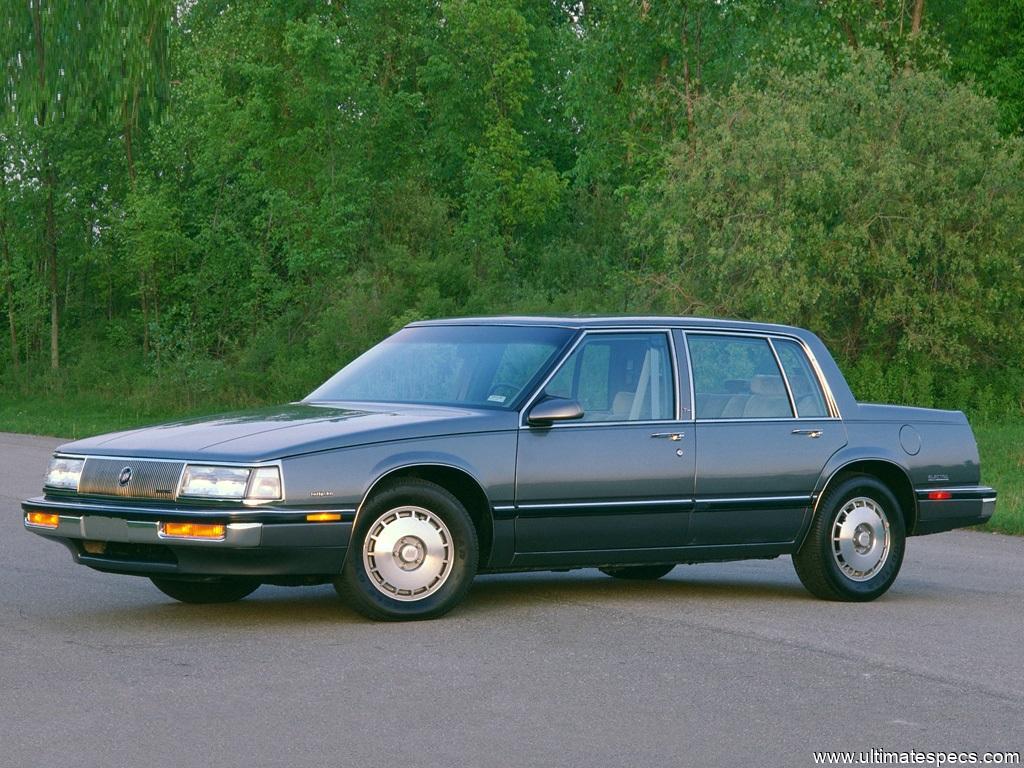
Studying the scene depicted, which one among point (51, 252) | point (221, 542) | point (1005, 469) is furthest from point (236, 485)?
point (51, 252)

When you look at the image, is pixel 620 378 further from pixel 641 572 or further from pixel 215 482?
pixel 215 482

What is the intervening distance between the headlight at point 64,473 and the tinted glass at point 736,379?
3.41 meters

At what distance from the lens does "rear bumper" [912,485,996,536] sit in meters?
11.0

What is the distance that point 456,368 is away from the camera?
33.2 feet

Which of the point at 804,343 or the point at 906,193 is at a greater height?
the point at 906,193

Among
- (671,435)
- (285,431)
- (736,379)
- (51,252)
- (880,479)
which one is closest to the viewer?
(285,431)

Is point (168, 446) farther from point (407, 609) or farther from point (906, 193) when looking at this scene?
point (906, 193)

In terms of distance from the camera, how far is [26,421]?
3806cm

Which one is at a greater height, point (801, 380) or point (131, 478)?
point (801, 380)

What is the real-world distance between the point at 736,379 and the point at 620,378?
809 millimetres

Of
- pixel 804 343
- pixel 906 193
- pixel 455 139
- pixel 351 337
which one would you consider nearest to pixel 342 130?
pixel 455 139

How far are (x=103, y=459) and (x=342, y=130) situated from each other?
37756 mm

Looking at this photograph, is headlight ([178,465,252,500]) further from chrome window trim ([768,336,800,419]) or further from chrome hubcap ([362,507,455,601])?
chrome window trim ([768,336,800,419])

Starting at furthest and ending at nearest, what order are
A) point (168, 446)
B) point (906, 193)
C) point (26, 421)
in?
point (26, 421)
point (906, 193)
point (168, 446)
